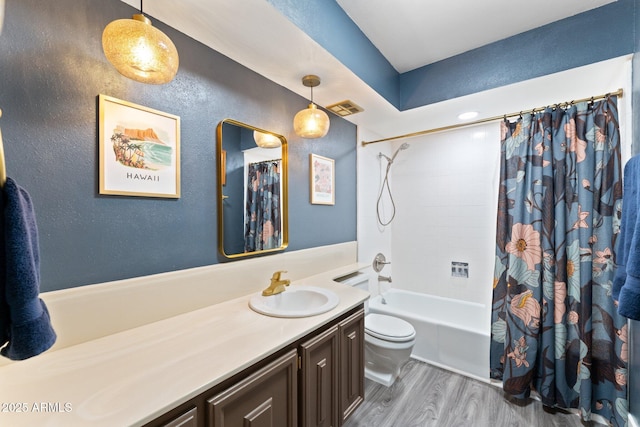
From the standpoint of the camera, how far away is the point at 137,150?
1192mm

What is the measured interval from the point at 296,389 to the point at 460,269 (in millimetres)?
2223

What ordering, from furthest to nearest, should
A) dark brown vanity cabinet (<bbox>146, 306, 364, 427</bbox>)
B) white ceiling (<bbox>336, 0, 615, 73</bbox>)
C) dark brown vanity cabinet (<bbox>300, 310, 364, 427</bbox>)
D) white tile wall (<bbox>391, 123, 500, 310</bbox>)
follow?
white tile wall (<bbox>391, 123, 500, 310</bbox>) < white ceiling (<bbox>336, 0, 615, 73</bbox>) < dark brown vanity cabinet (<bbox>300, 310, 364, 427</bbox>) < dark brown vanity cabinet (<bbox>146, 306, 364, 427</bbox>)

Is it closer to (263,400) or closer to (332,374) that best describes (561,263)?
(332,374)

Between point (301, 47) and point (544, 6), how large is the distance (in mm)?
1524

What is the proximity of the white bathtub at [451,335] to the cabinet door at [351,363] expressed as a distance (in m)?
0.95

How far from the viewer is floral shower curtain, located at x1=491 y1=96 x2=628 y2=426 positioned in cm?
170

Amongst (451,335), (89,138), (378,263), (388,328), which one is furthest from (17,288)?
(378,263)

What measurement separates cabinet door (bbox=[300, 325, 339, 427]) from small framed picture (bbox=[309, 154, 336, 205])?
1.08 metres

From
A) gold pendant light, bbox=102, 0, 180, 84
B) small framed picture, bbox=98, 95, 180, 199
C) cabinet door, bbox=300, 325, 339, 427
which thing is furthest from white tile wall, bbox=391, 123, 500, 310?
gold pendant light, bbox=102, 0, 180, 84

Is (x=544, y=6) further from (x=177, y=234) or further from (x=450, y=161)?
(x=177, y=234)

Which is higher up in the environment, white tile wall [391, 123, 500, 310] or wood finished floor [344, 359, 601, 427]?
white tile wall [391, 123, 500, 310]

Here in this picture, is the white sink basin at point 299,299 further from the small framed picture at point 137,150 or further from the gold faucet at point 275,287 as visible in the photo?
the small framed picture at point 137,150

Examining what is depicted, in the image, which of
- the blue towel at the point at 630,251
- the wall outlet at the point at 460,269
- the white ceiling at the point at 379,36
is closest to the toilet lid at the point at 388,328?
the wall outlet at the point at 460,269

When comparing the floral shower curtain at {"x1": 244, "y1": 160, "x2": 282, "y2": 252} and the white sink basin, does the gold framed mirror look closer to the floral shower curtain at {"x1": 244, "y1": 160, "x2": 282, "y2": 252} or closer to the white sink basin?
the floral shower curtain at {"x1": 244, "y1": 160, "x2": 282, "y2": 252}
